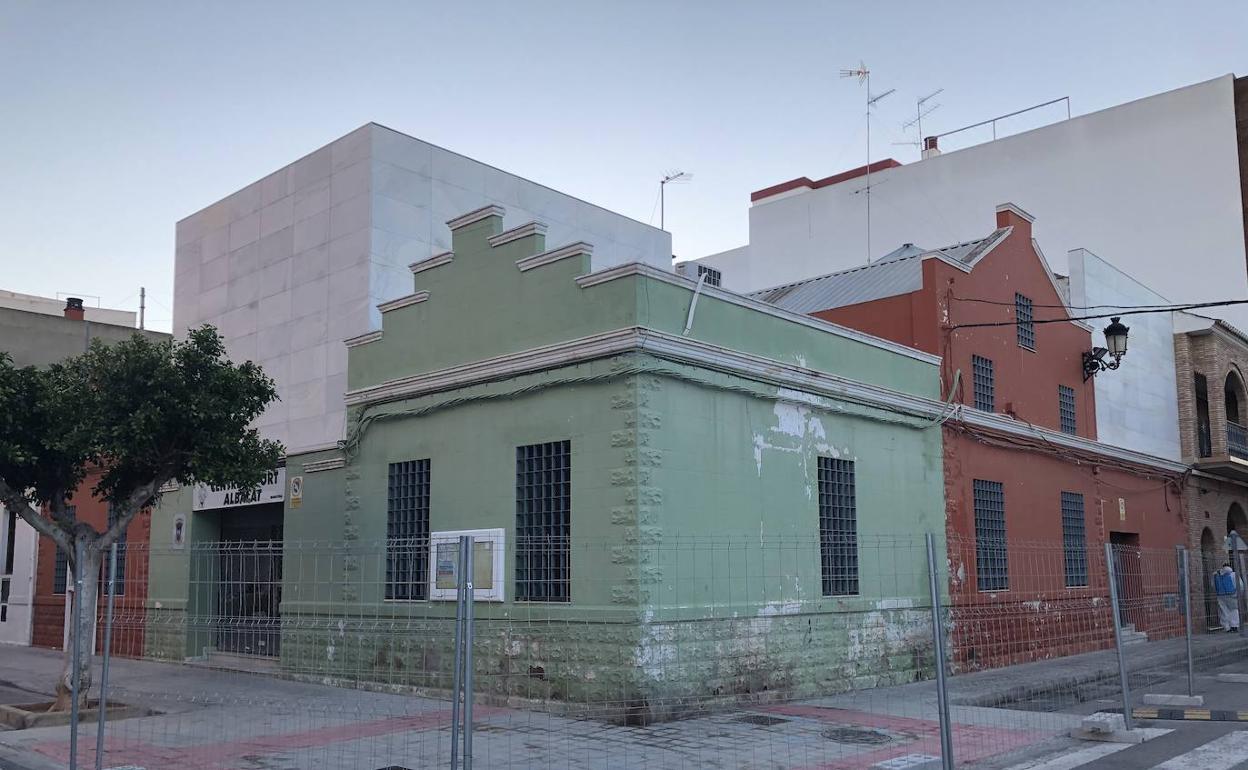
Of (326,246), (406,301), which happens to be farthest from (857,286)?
(326,246)

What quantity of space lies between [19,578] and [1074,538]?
23.7 m

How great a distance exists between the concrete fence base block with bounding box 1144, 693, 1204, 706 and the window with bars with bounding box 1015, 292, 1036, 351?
887 centimetres

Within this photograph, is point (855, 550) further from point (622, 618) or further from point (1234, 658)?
point (1234, 658)

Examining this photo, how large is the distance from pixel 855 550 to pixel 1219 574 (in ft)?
45.3

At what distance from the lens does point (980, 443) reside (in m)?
19.5

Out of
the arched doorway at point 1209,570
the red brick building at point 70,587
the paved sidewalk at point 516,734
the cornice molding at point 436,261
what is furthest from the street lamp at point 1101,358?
the red brick building at point 70,587

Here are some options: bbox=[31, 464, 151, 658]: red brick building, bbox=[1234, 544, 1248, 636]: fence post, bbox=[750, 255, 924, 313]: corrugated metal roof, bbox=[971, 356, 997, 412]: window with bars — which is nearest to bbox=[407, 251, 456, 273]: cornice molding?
bbox=[750, 255, 924, 313]: corrugated metal roof

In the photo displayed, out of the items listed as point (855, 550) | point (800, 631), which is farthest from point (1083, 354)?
point (800, 631)

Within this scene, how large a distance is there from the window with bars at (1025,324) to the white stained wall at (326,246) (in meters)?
8.77

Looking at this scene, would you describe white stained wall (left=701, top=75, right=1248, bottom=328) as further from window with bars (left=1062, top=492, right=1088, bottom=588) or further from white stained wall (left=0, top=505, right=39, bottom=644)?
white stained wall (left=0, top=505, right=39, bottom=644)

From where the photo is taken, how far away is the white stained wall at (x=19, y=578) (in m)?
24.3

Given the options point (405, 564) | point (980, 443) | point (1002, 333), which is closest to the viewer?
point (405, 564)

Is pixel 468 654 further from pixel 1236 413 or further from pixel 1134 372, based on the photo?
pixel 1236 413

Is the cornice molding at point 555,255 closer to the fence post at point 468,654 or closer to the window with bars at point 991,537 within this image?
the fence post at point 468,654
